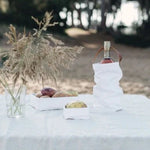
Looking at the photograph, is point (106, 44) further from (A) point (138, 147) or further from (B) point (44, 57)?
(A) point (138, 147)

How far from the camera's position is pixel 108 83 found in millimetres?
2238

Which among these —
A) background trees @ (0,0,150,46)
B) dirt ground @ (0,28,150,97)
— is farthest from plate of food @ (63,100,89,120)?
background trees @ (0,0,150,46)

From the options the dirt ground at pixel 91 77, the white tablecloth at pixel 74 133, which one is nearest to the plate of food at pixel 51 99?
the white tablecloth at pixel 74 133

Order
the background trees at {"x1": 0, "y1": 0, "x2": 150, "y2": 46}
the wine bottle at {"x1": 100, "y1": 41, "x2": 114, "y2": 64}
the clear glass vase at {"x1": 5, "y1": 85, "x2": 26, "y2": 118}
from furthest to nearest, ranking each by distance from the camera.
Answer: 1. the background trees at {"x1": 0, "y1": 0, "x2": 150, "y2": 46}
2. the wine bottle at {"x1": 100, "y1": 41, "x2": 114, "y2": 64}
3. the clear glass vase at {"x1": 5, "y1": 85, "x2": 26, "y2": 118}

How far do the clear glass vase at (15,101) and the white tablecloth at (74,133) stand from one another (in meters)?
0.04

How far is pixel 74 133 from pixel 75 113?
255mm

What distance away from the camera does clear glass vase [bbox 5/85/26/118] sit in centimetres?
202

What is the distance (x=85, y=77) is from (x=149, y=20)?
13.2m

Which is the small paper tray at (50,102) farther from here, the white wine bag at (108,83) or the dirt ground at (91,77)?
the dirt ground at (91,77)

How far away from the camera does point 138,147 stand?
1.80 m

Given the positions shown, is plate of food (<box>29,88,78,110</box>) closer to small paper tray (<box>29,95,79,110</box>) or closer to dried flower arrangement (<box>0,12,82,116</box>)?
small paper tray (<box>29,95,79,110</box>)

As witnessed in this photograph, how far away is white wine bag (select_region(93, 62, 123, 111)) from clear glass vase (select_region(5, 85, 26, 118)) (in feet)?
1.57

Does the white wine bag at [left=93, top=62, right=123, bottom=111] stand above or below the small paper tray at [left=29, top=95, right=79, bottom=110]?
above

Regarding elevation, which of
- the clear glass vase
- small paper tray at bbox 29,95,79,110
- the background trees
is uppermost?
the clear glass vase
